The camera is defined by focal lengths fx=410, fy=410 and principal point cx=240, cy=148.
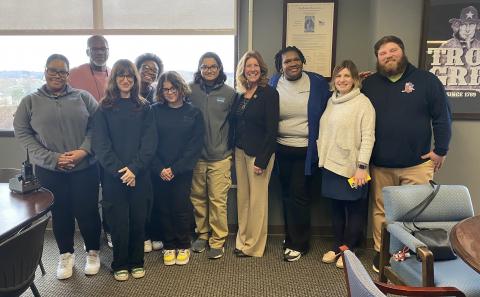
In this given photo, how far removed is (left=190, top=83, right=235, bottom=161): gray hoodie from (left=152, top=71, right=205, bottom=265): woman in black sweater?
100 mm

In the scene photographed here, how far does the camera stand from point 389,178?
2754 mm

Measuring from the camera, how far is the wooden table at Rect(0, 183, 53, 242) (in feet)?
5.41

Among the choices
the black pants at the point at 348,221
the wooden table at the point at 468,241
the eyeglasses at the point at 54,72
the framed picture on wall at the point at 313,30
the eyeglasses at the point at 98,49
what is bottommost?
the black pants at the point at 348,221

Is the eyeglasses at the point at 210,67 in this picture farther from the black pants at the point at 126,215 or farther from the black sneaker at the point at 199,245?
the black sneaker at the point at 199,245

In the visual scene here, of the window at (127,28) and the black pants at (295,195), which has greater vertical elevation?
the window at (127,28)

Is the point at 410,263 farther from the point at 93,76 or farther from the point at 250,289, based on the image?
the point at 93,76

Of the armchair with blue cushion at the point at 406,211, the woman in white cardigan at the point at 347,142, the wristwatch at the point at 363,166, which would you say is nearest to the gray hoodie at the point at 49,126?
the woman in white cardigan at the point at 347,142

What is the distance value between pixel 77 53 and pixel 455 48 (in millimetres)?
2980

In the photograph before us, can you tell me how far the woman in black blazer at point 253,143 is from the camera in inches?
110

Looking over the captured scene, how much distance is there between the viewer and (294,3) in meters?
3.17

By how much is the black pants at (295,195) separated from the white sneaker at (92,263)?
1350mm

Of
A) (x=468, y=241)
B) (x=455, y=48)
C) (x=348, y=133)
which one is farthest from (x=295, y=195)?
(x=455, y=48)

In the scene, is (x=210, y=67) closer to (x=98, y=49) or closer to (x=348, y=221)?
(x=98, y=49)

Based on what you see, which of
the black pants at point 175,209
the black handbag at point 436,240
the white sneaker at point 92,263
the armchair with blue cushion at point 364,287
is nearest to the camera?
the armchair with blue cushion at point 364,287
